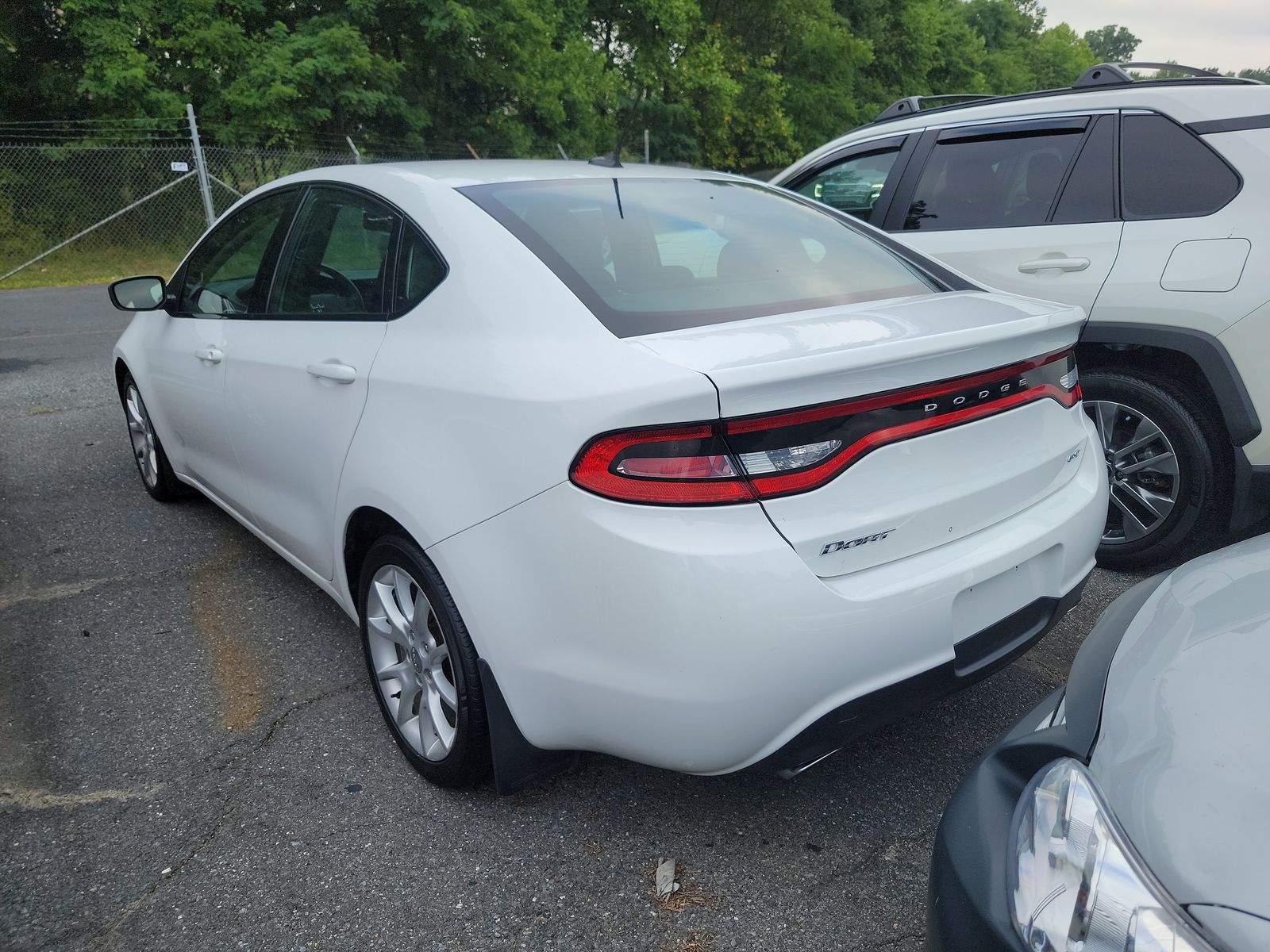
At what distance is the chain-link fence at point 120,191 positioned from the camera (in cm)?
1534

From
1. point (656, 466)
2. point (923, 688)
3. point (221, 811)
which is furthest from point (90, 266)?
point (923, 688)

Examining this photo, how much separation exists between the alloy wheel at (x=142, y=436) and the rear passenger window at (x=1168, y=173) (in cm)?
423

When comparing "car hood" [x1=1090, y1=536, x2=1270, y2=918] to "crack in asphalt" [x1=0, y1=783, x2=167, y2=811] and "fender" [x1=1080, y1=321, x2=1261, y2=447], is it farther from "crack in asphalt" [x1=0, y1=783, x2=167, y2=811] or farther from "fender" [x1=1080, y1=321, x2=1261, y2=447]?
"crack in asphalt" [x1=0, y1=783, x2=167, y2=811]

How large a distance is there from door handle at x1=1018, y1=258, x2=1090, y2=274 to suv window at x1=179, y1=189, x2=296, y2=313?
2.81m

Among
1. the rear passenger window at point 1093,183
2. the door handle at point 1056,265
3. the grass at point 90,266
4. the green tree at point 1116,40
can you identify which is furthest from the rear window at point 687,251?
the green tree at point 1116,40

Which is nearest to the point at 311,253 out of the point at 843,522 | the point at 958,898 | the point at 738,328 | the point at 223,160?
the point at 738,328

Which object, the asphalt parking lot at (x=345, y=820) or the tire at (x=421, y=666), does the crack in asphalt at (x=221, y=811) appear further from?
the tire at (x=421, y=666)

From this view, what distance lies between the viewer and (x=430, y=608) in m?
2.24

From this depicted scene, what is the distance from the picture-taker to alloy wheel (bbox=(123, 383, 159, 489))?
13.8 feet

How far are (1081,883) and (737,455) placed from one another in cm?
86

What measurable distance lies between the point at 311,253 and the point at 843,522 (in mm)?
1986

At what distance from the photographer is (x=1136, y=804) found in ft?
3.76

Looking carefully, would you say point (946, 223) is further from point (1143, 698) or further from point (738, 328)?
point (1143, 698)

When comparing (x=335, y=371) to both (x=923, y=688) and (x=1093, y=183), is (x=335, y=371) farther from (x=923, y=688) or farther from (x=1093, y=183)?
(x=1093, y=183)
